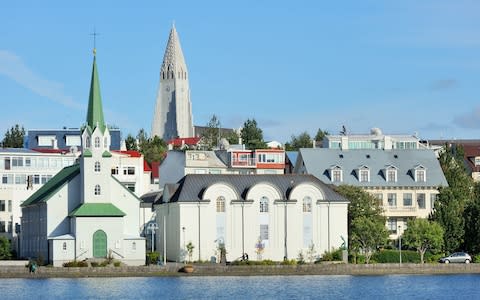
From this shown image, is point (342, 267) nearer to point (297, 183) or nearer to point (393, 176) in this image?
point (297, 183)

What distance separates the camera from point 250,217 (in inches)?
5049

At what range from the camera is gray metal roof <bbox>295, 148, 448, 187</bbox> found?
14875 centimetres

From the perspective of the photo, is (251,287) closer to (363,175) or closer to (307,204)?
(307,204)

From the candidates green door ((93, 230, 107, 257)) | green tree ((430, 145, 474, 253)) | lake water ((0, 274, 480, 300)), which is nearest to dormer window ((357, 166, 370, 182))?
green tree ((430, 145, 474, 253))

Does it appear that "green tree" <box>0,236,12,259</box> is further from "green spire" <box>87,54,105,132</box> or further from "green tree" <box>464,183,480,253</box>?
"green tree" <box>464,183,480,253</box>

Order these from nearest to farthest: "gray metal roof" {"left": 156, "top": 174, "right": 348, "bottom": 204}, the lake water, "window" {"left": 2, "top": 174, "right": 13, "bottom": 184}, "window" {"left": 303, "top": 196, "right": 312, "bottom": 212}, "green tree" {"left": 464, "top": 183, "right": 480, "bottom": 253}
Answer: the lake water, "gray metal roof" {"left": 156, "top": 174, "right": 348, "bottom": 204}, "window" {"left": 303, "top": 196, "right": 312, "bottom": 212}, "green tree" {"left": 464, "top": 183, "right": 480, "bottom": 253}, "window" {"left": 2, "top": 174, "right": 13, "bottom": 184}

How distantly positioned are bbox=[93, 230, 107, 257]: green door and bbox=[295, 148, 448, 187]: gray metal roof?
31.8m

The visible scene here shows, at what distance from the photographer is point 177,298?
98625 millimetres

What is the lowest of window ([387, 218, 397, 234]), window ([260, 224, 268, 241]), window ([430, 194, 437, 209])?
window ([260, 224, 268, 241])

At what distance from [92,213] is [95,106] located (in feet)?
31.1

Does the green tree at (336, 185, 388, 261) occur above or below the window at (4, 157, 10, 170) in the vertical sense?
below

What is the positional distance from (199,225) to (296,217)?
8815mm

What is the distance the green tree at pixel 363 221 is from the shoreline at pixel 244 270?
7148 millimetres

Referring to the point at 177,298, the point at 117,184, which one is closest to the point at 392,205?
the point at 117,184
